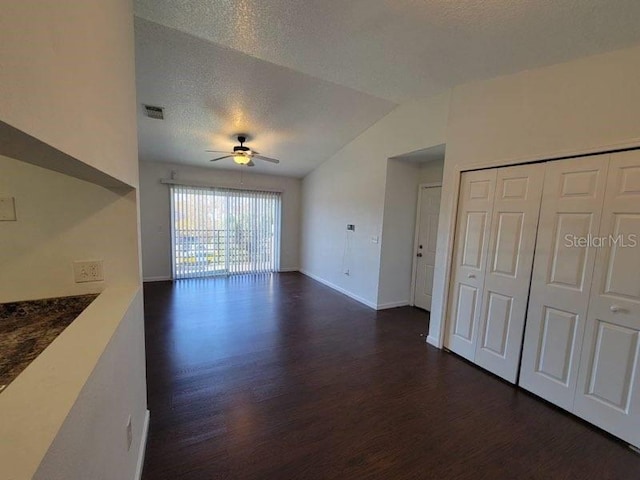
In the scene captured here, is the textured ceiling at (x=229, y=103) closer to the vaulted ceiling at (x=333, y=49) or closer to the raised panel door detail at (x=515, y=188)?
the vaulted ceiling at (x=333, y=49)

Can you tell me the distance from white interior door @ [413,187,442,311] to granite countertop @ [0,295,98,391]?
4.06 metres

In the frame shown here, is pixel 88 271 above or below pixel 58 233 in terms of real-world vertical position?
below

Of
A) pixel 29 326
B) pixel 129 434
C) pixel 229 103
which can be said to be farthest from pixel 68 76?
pixel 229 103

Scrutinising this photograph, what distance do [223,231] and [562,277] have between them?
5.87 meters

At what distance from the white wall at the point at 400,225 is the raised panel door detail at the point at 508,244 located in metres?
1.65

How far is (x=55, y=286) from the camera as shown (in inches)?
57.3

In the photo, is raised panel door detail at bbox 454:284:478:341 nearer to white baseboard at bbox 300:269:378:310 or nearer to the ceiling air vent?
white baseboard at bbox 300:269:378:310

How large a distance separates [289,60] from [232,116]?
1.30 metres

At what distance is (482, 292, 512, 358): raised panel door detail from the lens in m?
2.50

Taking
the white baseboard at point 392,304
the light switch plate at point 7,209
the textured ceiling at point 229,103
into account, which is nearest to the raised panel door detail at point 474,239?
the white baseboard at point 392,304

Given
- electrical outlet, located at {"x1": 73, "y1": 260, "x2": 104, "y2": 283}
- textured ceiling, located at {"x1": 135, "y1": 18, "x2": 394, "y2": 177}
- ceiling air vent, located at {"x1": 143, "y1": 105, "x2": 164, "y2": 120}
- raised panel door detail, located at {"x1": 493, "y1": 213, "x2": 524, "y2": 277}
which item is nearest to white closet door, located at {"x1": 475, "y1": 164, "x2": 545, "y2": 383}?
raised panel door detail, located at {"x1": 493, "y1": 213, "x2": 524, "y2": 277}

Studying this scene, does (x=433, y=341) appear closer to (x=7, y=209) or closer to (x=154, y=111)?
(x=7, y=209)

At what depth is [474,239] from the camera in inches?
108

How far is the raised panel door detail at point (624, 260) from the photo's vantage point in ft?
5.87
